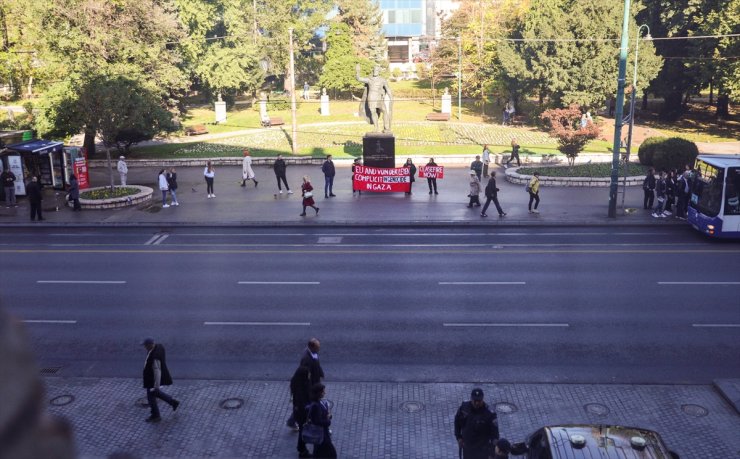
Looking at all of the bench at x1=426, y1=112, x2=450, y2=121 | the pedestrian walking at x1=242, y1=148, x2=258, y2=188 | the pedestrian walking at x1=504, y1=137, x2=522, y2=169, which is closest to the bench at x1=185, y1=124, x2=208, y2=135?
the bench at x1=426, y1=112, x2=450, y2=121

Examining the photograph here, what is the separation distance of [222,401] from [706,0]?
47.2 meters

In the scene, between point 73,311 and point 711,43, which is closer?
point 73,311

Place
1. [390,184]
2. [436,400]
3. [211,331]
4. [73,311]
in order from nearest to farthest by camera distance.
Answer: [436,400] → [211,331] → [73,311] → [390,184]

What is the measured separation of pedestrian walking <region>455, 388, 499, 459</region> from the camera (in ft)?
29.2

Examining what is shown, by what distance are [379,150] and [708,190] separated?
14.5m

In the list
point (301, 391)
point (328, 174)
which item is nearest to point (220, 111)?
point (328, 174)

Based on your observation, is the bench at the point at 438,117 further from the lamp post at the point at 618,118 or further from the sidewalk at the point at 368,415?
the sidewalk at the point at 368,415

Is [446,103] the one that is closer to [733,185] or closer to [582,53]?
[582,53]

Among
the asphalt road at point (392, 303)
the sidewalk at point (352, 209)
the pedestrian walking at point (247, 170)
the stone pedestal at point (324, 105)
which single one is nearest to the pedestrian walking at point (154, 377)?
the asphalt road at point (392, 303)

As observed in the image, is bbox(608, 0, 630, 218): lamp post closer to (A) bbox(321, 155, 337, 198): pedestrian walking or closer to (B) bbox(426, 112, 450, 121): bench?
(A) bbox(321, 155, 337, 198): pedestrian walking

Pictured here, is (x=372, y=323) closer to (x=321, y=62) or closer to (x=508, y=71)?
(x=508, y=71)

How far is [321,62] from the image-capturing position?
3174 inches

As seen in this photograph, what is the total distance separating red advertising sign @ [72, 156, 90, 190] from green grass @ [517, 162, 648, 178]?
20346 mm

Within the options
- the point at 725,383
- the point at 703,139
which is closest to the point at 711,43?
the point at 703,139
